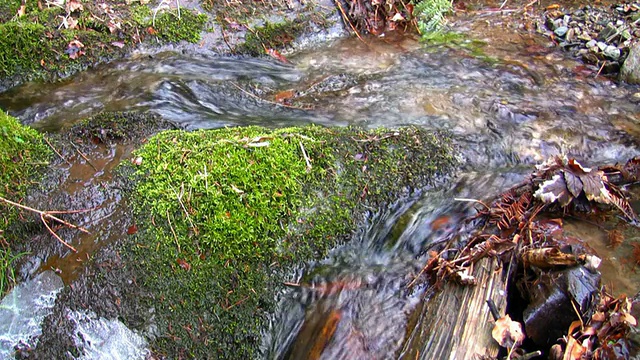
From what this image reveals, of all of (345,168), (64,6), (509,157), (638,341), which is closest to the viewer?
(638,341)

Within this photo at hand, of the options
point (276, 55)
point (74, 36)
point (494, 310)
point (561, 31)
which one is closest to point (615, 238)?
point (494, 310)

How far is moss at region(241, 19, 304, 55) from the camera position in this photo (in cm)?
655

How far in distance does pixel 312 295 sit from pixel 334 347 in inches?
21.3

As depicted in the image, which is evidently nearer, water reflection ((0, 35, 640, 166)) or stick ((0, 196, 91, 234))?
stick ((0, 196, 91, 234))

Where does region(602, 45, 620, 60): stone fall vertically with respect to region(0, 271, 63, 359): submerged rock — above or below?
above

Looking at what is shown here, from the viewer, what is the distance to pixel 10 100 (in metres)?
5.16

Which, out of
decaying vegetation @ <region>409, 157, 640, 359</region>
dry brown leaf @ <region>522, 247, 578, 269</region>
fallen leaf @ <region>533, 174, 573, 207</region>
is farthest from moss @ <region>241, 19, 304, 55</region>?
dry brown leaf @ <region>522, 247, 578, 269</region>

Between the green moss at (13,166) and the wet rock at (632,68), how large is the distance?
7.14 metres

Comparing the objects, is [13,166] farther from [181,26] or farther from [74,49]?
[181,26]

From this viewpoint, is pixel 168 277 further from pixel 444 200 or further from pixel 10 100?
pixel 10 100

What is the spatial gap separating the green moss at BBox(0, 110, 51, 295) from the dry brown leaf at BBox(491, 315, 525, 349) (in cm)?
344

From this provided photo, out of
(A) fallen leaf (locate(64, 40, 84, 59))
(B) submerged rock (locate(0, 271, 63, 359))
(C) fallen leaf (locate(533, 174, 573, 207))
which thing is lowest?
(B) submerged rock (locate(0, 271, 63, 359))

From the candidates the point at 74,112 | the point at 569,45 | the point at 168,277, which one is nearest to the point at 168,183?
the point at 168,277

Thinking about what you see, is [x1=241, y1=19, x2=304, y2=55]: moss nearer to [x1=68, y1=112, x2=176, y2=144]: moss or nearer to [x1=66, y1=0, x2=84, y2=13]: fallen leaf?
[x1=66, y1=0, x2=84, y2=13]: fallen leaf
